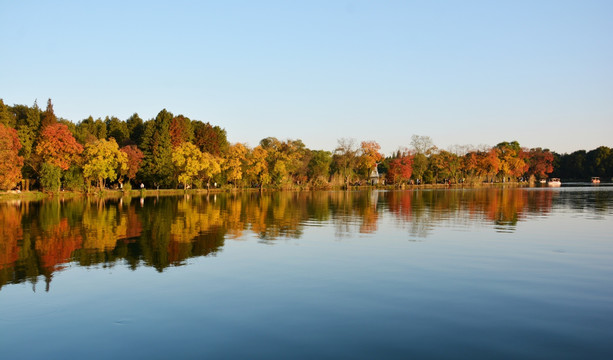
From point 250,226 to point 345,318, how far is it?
17397mm

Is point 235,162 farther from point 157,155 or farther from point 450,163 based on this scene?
point 450,163

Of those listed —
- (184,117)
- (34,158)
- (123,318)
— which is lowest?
(123,318)

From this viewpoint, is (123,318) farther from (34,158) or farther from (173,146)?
(173,146)

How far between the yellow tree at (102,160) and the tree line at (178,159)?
132mm

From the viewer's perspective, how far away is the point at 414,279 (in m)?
12.9

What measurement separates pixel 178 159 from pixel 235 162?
1143 centimetres

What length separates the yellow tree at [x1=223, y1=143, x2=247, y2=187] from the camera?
3174 inches

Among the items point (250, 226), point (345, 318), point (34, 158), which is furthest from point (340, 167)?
point (345, 318)

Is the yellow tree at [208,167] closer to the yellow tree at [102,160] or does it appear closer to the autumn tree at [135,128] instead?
the yellow tree at [102,160]

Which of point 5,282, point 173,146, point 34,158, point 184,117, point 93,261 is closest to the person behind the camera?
point 5,282

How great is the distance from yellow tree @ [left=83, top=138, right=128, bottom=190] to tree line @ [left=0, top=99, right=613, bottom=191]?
0.13m

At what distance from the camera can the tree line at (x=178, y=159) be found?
60.7 meters

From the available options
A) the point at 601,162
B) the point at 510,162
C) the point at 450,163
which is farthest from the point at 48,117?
the point at 601,162

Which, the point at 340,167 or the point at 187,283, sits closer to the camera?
the point at 187,283
